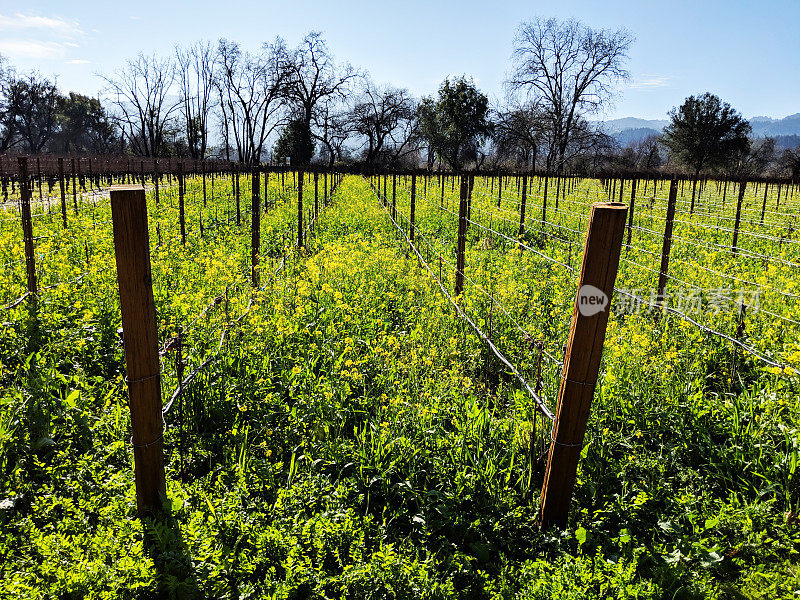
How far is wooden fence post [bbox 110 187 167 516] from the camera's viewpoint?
2.33m

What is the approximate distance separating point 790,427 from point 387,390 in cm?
290

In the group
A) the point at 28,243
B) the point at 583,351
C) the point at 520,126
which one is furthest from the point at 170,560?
the point at 520,126

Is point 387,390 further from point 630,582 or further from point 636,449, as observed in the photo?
point 630,582

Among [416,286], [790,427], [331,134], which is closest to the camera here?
[790,427]

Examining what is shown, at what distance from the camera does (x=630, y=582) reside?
8.05 feet

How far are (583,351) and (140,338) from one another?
228 centimetres

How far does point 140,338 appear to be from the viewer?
97.3 inches

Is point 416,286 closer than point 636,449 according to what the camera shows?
No

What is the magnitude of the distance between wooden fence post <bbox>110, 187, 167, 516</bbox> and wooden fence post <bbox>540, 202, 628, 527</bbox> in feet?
7.08

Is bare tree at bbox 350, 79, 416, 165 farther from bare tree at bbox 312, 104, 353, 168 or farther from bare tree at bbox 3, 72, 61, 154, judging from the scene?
bare tree at bbox 3, 72, 61, 154

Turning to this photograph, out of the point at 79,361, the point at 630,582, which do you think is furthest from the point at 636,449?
the point at 79,361

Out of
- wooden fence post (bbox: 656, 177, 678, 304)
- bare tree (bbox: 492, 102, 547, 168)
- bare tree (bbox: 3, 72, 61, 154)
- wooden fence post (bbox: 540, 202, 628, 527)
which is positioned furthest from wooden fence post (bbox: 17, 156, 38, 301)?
bare tree (bbox: 3, 72, 61, 154)

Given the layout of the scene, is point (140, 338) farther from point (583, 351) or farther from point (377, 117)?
point (377, 117)

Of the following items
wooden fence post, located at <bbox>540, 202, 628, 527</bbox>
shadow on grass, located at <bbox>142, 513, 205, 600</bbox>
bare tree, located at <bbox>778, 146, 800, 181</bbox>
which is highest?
bare tree, located at <bbox>778, 146, 800, 181</bbox>
